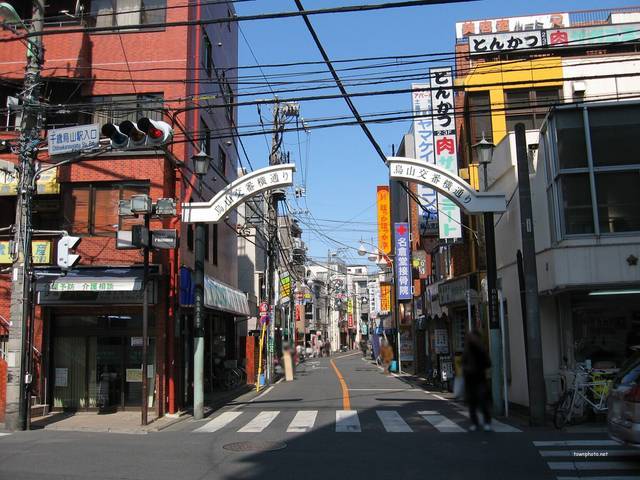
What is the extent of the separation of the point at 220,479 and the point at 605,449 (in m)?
7.26

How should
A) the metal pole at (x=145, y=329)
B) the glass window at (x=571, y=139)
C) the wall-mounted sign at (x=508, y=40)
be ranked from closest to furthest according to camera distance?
the glass window at (x=571, y=139) < the metal pole at (x=145, y=329) < the wall-mounted sign at (x=508, y=40)

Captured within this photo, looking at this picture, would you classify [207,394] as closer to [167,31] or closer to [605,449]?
[167,31]

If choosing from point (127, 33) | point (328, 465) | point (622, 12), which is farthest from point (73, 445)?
point (622, 12)

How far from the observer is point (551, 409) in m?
16.2

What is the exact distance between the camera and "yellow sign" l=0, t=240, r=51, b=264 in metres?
18.7

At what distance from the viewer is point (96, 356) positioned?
65.1ft

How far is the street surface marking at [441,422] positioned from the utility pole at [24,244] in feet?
35.1

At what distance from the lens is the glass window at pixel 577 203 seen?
15.5 metres

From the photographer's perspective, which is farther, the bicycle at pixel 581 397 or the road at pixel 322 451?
the bicycle at pixel 581 397

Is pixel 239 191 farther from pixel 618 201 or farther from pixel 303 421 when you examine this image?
pixel 618 201

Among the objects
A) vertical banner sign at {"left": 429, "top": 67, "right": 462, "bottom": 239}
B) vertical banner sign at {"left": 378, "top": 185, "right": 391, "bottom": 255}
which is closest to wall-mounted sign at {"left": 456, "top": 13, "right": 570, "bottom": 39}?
vertical banner sign at {"left": 429, "top": 67, "right": 462, "bottom": 239}

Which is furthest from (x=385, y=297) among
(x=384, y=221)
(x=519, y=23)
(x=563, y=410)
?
(x=563, y=410)

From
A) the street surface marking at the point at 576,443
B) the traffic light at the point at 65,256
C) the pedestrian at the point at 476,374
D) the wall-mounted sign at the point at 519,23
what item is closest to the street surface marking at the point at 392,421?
the street surface marking at the point at 576,443

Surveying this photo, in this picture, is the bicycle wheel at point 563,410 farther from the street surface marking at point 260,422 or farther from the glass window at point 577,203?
the street surface marking at point 260,422
